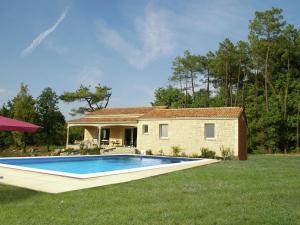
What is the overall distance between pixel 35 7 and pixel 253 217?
18.2 m

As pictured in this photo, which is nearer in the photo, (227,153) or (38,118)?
(227,153)

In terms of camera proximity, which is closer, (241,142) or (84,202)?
(84,202)

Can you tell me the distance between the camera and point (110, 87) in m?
57.4

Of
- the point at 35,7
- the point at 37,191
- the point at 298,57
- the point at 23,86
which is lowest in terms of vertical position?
the point at 37,191

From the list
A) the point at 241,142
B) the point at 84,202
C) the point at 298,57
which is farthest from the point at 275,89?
the point at 84,202

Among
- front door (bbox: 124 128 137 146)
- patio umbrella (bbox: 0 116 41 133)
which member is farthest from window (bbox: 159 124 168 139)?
patio umbrella (bbox: 0 116 41 133)

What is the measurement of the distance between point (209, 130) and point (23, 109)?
18393mm

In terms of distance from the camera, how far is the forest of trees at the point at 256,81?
130 feet

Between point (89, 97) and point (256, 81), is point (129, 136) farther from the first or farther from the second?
point (89, 97)

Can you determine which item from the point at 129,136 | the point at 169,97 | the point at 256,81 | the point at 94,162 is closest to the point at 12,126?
the point at 94,162

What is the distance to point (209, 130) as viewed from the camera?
25891mm

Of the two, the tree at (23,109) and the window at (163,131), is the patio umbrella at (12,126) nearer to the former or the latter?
the window at (163,131)

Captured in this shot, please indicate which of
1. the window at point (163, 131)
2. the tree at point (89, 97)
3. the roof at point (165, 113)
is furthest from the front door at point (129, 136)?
the tree at point (89, 97)

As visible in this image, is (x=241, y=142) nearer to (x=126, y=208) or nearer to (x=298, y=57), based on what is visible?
(x=126, y=208)
